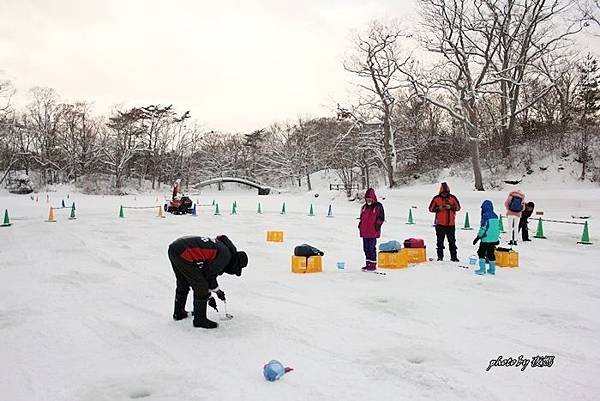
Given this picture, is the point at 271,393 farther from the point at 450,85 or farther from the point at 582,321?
the point at 450,85

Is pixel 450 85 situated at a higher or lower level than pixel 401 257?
higher

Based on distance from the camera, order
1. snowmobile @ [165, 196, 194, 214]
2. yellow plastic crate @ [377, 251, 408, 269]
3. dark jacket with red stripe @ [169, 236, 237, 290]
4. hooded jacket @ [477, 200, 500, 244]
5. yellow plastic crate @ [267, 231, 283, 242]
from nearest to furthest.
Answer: dark jacket with red stripe @ [169, 236, 237, 290] → hooded jacket @ [477, 200, 500, 244] → yellow plastic crate @ [377, 251, 408, 269] → yellow plastic crate @ [267, 231, 283, 242] → snowmobile @ [165, 196, 194, 214]

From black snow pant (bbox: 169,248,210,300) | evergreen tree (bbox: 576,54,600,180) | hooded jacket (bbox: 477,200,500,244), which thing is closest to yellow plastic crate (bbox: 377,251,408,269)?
hooded jacket (bbox: 477,200,500,244)

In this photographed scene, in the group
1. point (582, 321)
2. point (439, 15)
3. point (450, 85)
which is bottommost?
point (582, 321)

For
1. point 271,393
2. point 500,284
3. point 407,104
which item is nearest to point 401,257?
point 500,284

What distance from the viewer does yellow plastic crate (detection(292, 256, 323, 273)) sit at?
938 cm

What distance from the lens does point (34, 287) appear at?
8.07m

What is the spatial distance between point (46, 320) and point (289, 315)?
319cm

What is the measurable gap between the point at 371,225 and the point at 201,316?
15.8 feet

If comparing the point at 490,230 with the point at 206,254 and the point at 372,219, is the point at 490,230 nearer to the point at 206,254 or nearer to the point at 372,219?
the point at 372,219

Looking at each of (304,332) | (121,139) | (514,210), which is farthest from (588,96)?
(121,139)

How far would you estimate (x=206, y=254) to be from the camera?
18.1 ft

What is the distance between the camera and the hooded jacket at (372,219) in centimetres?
950

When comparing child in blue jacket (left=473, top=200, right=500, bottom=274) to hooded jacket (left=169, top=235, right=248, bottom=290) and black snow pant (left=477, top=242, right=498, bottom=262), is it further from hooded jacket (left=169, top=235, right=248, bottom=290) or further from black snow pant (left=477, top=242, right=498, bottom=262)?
hooded jacket (left=169, top=235, right=248, bottom=290)
